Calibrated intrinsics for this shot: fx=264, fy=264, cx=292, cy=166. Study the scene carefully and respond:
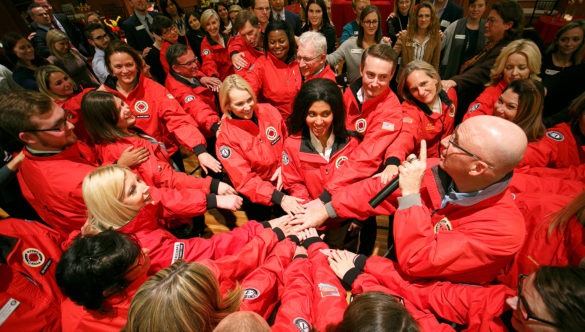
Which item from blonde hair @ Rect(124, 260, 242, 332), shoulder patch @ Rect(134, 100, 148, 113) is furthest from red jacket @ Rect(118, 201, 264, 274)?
shoulder patch @ Rect(134, 100, 148, 113)

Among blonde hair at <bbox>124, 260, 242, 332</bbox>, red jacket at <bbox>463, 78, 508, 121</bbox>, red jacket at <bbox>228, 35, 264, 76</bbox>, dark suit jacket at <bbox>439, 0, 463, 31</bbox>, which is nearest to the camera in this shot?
blonde hair at <bbox>124, 260, 242, 332</bbox>

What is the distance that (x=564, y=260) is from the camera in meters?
1.36

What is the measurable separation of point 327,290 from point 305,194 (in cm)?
94

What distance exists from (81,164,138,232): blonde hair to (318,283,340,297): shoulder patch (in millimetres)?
1257

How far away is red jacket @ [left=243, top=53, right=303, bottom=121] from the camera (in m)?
3.16

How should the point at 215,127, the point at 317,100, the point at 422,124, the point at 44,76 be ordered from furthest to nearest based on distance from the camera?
1. the point at 215,127
2. the point at 44,76
3. the point at 422,124
4. the point at 317,100

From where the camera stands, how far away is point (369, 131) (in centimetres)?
235

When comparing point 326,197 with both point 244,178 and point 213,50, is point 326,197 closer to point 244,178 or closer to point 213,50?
point 244,178

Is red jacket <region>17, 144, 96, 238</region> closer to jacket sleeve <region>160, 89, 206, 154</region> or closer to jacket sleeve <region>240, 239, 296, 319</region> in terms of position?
jacket sleeve <region>160, 89, 206, 154</region>

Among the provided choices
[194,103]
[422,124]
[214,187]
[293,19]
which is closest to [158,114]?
[194,103]

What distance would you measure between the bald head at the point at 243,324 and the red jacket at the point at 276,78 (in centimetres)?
258

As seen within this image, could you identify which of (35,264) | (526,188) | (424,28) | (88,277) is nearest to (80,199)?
(35,264)

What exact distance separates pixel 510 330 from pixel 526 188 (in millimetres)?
1223

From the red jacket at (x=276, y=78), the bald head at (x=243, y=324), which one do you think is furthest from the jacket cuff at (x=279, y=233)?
the red jacket at (x=276, y=78)
